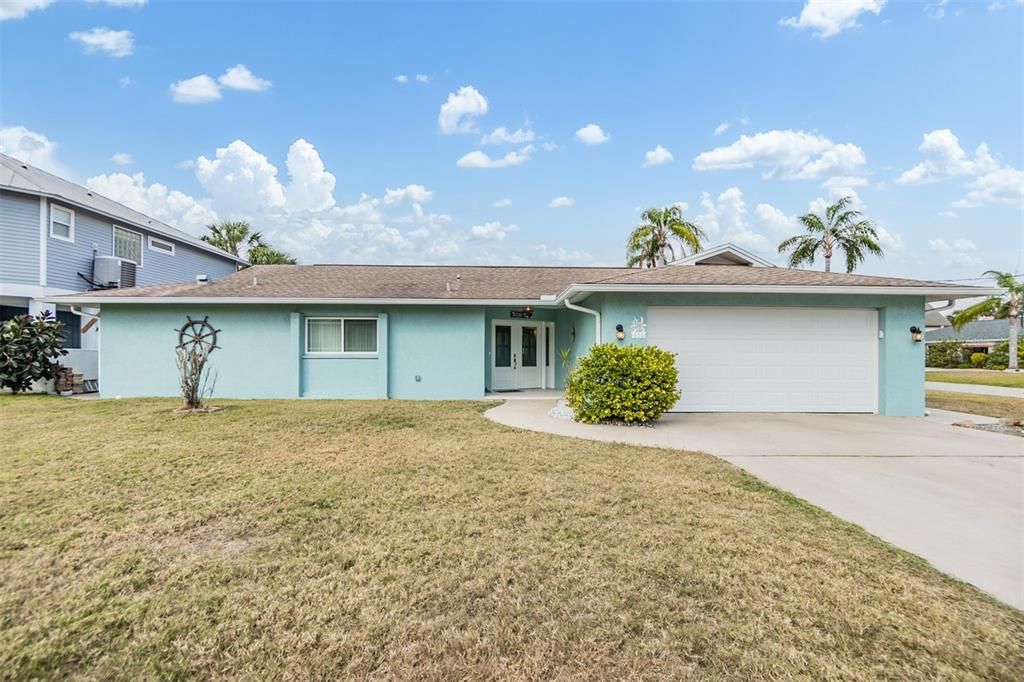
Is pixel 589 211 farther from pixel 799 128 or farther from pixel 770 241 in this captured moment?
pixel 770 241

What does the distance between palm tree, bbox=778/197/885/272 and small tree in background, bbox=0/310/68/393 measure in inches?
1219

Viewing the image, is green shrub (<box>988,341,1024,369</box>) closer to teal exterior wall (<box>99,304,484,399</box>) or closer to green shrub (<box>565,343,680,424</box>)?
green shrub (<box>565,343,680,424</box>)

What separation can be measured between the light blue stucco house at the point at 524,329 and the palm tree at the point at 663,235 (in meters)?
8.84

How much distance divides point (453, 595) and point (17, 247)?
1771 cm

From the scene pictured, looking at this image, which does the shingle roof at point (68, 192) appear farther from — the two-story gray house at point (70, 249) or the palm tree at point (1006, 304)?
the palm tree at point (1006, 304)

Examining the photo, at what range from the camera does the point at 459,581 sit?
2.80m

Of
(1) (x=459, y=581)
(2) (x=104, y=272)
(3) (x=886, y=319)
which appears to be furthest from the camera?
(2) (x=104, y=272)

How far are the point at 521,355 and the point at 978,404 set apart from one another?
37.1 feet

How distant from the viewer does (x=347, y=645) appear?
86.7 inches

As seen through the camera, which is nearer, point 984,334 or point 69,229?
point 69,229

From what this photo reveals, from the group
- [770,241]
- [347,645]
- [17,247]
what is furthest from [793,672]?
[770,241]

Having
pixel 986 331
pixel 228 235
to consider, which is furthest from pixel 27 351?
pixel 986 331

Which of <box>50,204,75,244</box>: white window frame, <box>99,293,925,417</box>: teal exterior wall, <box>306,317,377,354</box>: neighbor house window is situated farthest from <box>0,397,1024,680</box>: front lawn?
<box>50,204,75,244</box>: white window frame

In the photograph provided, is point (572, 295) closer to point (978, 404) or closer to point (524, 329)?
point (524, 329)
